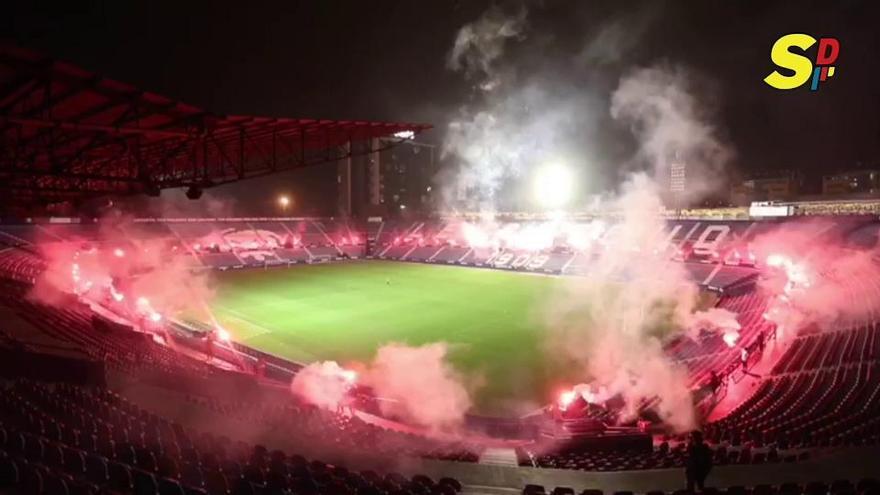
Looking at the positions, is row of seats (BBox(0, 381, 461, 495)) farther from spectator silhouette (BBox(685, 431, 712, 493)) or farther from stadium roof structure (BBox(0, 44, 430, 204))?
stadium roof structure (BBox(0, 44, 430, 204))

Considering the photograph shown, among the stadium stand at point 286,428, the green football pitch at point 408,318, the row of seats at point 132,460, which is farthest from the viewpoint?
the green football pitch at point 408,318

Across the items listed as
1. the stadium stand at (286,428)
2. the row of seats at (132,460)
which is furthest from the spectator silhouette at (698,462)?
the row of seats at (132,460)

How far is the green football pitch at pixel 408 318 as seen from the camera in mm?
18234

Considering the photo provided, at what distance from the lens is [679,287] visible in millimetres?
31125

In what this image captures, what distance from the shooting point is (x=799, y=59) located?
20.8 metres

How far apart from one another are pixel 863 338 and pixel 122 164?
864 inches

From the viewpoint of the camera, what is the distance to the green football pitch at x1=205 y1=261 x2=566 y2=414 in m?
18.2

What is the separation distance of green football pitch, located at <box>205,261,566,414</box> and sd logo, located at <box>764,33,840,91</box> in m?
14.1

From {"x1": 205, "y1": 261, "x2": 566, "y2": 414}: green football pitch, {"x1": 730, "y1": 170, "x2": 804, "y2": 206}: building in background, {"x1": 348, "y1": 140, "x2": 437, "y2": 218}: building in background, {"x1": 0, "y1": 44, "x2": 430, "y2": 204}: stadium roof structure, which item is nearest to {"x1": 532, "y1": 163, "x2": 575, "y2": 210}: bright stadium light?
{"x1": 205, "y1": 261, "x2": 566, "y2": 414}: green football pitch

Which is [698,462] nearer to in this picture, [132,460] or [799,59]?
[132,460]

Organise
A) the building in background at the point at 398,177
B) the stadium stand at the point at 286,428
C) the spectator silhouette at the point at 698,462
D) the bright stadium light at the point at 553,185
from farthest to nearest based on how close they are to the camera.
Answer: the building in background at the point at 398,177 → the bright stadium light at the point at 553,185 → the spectator silhouette at the point at 698,462 → the stadium stand at the point at 286,428

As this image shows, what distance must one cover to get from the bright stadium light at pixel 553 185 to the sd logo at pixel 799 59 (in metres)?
27.6

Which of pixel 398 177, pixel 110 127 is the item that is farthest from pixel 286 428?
pixel 398 177

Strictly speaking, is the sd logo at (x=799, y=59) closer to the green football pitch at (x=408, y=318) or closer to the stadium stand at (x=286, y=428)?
the stadium stand at (x=286, y=428)
